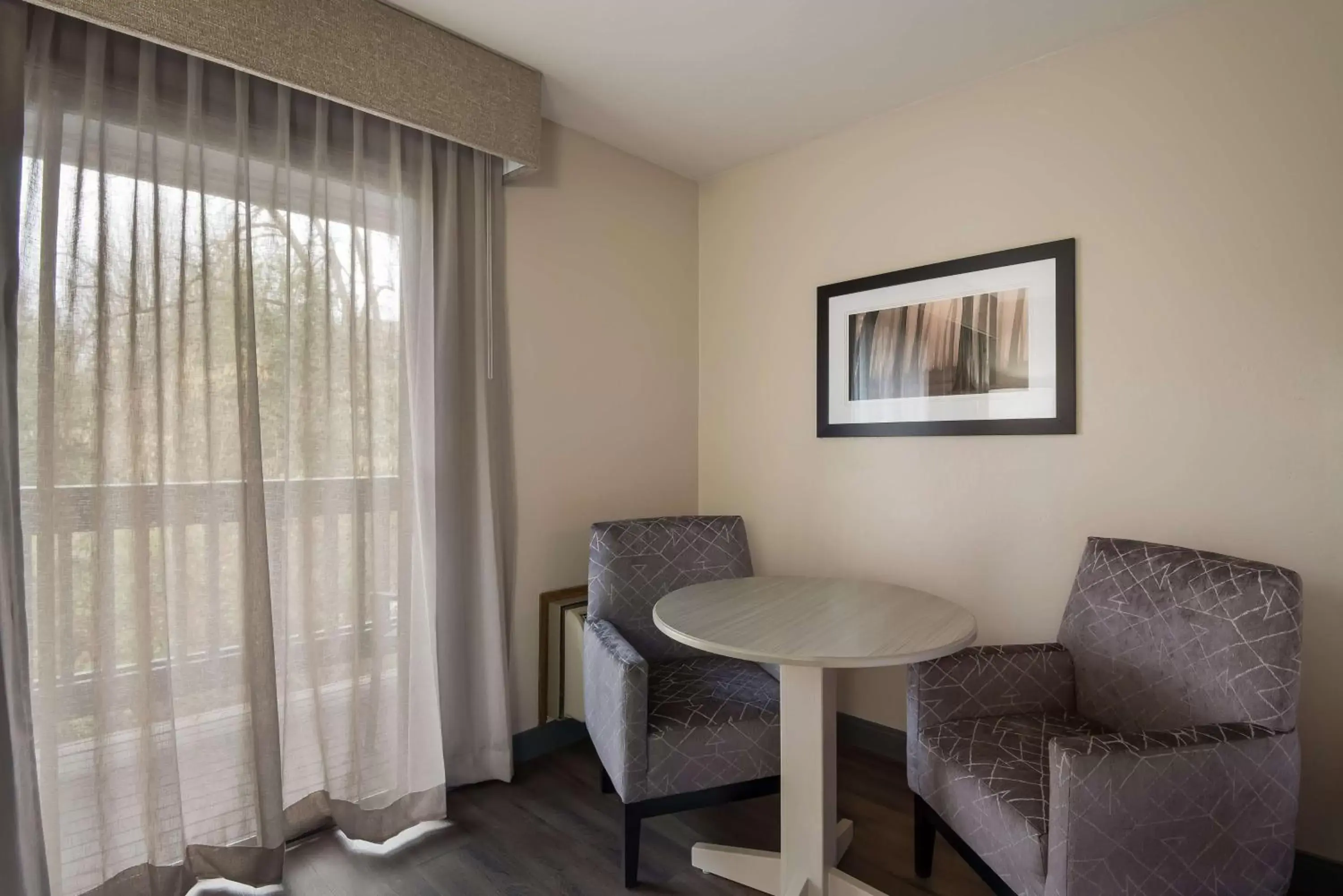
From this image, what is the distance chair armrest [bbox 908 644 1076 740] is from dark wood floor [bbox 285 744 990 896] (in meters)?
0.49

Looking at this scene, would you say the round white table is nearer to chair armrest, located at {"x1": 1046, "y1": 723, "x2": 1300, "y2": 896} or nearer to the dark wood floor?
the dark wood floor

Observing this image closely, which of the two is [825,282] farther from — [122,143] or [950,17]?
[122,143]

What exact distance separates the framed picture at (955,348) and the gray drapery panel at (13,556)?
100 inches

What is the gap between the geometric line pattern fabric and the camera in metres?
1.90

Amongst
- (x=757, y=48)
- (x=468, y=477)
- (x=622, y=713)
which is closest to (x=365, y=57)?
(x=757, y=48)

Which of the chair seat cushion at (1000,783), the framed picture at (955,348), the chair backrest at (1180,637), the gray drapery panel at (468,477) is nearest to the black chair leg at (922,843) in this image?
the chair seat cushion at (1000,783)

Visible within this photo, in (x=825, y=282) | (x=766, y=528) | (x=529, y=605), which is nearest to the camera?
(x=529, y=605)

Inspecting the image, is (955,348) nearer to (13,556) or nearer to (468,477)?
(468,477)

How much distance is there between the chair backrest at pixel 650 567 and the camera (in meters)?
2.47

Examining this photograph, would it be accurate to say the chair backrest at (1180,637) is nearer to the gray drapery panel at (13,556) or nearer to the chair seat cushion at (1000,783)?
the chair seat cushion at (1000,783)

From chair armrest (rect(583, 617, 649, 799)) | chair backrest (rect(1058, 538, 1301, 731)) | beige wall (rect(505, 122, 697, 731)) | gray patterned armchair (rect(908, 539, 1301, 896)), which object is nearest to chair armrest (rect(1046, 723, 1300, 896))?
gray patterned armchair (rect(908, 539, 1301, 896))

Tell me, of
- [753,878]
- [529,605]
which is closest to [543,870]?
[753,878]

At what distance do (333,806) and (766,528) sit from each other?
197 centimetres

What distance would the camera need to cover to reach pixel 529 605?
107 inches
